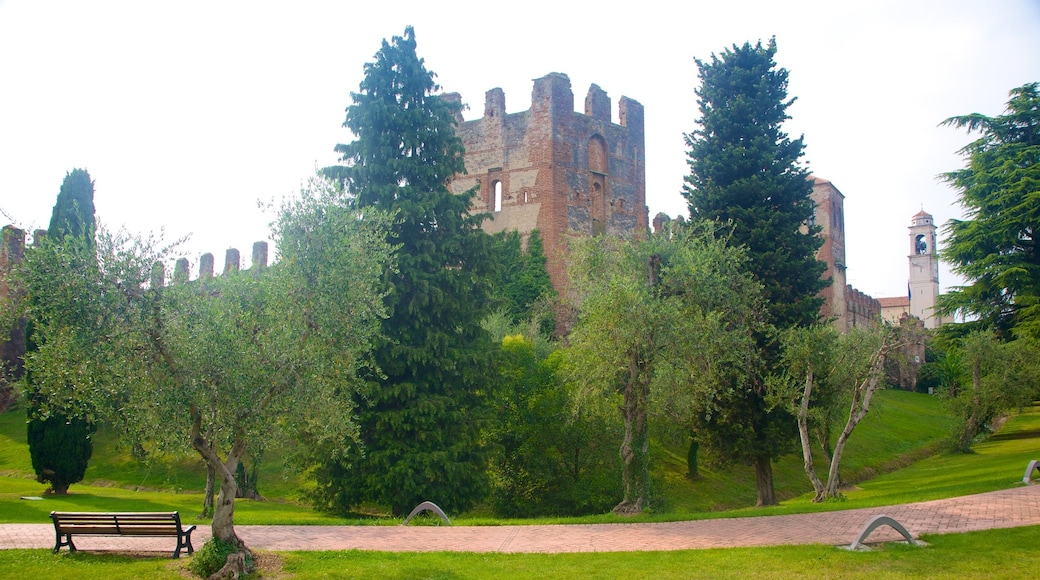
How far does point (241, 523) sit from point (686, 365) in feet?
32.6

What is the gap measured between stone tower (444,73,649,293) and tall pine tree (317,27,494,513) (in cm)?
2117

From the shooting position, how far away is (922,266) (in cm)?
9619

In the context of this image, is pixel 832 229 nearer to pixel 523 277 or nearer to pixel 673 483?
pixel 523 277

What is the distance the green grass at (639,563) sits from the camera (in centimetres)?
1062

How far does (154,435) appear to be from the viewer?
12.0 m

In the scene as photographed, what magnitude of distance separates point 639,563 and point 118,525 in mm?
7696

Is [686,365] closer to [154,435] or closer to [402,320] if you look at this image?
[402,320]

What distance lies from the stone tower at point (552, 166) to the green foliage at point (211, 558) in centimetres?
3180

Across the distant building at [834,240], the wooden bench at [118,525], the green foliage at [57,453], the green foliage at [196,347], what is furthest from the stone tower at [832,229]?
the wooden bench at [118,525]

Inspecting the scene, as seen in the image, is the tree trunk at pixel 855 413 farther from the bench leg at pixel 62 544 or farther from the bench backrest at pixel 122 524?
the bench leg at pixel 62 544

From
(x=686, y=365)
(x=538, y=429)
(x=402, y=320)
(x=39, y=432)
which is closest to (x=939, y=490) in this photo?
(x=686, y=365)

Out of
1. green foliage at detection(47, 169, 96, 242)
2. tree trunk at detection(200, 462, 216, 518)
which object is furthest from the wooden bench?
green foliage at detection(47, 169, 96, 242)

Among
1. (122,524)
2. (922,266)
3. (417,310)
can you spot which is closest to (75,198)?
(417,310)

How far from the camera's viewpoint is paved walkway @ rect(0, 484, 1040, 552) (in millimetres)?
12930
